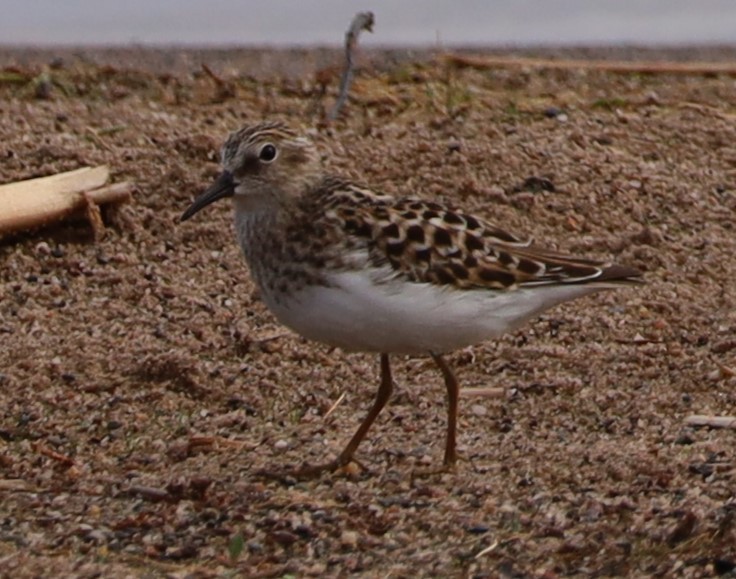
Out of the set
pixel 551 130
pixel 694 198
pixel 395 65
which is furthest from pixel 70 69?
pixel 694 198

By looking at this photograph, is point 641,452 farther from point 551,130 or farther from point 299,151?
point 551,130

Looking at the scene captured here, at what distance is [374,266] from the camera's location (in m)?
5.71

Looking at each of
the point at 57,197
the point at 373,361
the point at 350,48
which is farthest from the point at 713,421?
the point at 350,48

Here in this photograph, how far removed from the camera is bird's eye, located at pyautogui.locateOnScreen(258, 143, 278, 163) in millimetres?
6102

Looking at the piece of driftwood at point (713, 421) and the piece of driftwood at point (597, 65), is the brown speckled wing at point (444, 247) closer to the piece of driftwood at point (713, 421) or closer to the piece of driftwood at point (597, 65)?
the piece of driftwood at point (713, 421)

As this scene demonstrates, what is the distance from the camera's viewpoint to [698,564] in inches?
193

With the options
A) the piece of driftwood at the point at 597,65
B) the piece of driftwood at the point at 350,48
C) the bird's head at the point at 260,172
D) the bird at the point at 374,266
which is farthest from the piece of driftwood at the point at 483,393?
the piece of driftwood at the point at 597,65

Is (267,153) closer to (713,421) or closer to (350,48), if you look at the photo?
(713,421)

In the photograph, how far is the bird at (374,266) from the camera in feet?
18.5

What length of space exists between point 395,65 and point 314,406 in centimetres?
428

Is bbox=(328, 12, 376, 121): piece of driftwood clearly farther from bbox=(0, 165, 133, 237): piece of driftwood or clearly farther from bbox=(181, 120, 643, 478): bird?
bbox=(181, 120, 643, 478): bird

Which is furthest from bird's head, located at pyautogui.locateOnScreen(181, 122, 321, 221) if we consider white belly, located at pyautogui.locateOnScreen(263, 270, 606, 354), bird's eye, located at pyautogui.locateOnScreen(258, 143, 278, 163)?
white belly, located at pyautogui.locateOnScreen(263, 270, 606, 354)

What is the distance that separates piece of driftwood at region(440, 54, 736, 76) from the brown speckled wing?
4155mm

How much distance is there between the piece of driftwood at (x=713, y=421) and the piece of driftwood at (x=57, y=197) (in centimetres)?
277
